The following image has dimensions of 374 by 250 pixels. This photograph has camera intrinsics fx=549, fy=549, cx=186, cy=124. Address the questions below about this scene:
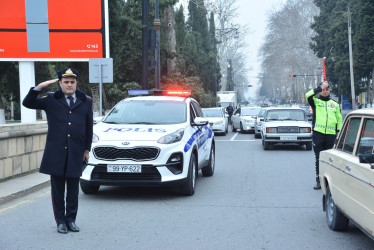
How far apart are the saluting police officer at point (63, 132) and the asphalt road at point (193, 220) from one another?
613mm

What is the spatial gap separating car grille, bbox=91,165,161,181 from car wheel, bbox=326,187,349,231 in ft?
9.04

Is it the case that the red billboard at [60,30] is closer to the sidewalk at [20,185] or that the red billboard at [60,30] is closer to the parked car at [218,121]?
the sidewalk at [20,185]

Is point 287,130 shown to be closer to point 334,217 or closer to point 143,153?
point 143,153

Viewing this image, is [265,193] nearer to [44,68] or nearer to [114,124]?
[114,124]

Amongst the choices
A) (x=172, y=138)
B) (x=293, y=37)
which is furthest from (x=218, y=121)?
(x=293, y=37)

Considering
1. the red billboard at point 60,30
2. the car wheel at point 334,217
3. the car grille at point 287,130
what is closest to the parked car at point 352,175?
the car wheel at point 334,217

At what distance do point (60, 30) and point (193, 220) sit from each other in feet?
42.9

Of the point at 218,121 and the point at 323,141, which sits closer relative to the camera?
the point at 323,141

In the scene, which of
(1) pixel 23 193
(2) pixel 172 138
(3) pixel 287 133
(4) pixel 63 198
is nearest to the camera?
(4) pixel 63 198

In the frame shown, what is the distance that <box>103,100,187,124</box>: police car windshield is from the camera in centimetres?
951

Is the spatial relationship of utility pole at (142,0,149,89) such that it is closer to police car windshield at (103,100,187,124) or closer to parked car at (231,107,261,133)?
police car windshield at (103,100,187,124)

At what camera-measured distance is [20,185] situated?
970 centimetres

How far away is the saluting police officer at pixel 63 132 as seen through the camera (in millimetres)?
6156

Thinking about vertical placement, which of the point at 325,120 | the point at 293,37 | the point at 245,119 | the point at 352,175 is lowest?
the point at 245,119
